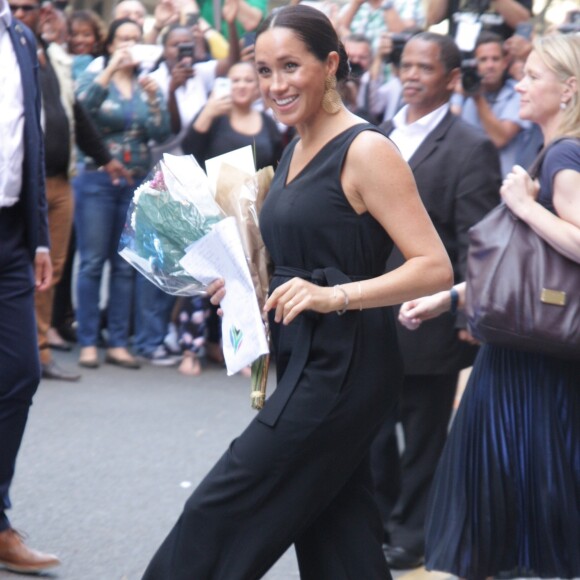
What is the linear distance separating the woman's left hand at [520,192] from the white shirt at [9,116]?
1721mm

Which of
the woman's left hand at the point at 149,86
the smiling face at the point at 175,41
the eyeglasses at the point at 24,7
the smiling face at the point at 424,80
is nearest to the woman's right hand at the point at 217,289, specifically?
the smiling face at the point at 424,80

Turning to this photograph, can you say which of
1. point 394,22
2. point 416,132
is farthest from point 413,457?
point 394,22

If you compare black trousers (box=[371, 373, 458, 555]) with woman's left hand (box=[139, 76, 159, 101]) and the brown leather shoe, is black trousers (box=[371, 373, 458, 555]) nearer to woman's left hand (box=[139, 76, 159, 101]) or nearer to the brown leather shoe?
the brown leather shoe

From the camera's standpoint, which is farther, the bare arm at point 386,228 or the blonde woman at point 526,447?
the blonde woman at point 526,447

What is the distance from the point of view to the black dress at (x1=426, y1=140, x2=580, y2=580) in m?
3.93

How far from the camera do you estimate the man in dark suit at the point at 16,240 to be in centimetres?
439

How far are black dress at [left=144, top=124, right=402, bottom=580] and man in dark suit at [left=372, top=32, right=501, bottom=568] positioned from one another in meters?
1.57

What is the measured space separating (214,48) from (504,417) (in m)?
6.98

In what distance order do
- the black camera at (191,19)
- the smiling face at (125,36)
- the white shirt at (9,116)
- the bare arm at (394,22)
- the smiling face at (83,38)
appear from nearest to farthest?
the white shirt at (9,116) → the smiling face at (125,36) → the smiling face at (83,38) → the bare arm at (394,22) → the black camera at (191,19)

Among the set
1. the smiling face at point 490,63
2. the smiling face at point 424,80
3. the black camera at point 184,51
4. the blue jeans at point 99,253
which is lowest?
the blue jeans at point 99,253

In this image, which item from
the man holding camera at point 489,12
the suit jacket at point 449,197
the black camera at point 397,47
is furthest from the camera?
the man holding camera at point 489,12

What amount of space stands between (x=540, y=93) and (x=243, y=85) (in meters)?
4.48

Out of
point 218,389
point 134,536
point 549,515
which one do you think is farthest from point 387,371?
point 218,389

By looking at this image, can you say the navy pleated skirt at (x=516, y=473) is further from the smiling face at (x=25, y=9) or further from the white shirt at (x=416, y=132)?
the smiling face at (x=25, y=9)
